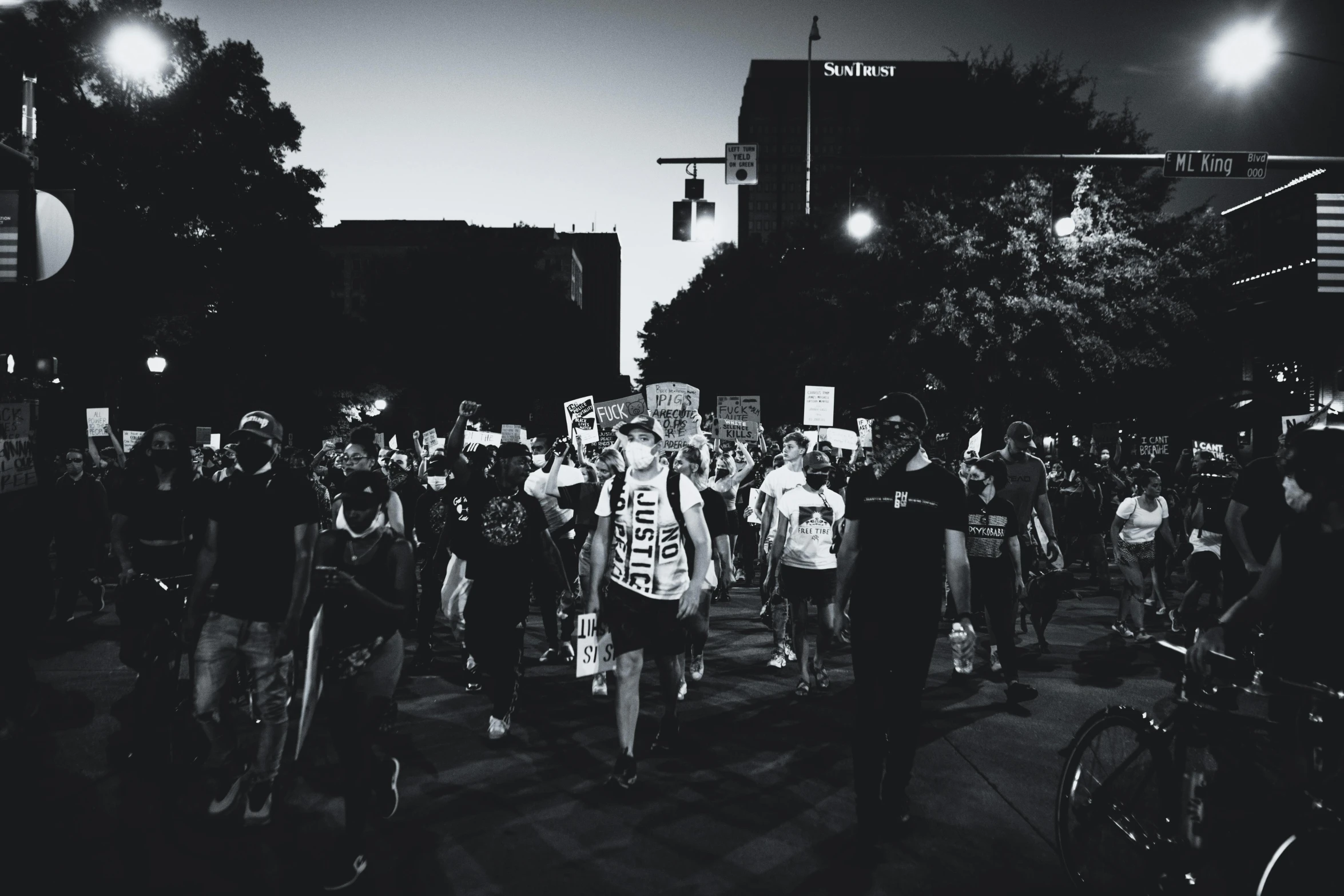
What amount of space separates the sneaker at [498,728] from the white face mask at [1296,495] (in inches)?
189

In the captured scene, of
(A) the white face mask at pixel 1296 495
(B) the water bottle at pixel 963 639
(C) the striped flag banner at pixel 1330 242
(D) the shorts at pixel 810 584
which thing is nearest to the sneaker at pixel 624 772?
(B) the water bottle at pixel 963 639

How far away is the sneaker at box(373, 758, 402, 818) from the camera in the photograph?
496 centimetres

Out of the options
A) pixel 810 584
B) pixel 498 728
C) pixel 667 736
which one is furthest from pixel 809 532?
pixel 498 728

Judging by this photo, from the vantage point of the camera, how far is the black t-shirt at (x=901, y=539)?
4.85m

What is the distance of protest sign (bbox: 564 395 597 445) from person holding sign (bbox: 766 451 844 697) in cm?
860

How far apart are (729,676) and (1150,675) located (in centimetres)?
401

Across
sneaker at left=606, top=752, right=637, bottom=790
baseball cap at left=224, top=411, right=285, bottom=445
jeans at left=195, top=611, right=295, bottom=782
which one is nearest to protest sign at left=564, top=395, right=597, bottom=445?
baseball cap at left=224, top=411, right=285, bottom=445

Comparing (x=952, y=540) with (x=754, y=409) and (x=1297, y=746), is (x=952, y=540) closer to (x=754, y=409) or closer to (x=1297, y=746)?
(x=1297, y=746)

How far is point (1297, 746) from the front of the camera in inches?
143

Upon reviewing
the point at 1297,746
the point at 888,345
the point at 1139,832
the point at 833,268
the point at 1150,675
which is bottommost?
the point at 1150,675

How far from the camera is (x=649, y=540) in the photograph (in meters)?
5.84

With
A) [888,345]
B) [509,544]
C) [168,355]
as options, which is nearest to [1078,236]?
[888,345]

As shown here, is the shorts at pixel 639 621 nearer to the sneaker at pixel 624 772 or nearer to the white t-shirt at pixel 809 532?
the sneaker at pixel 624 772

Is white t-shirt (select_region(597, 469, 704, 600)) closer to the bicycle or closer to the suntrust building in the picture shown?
the bicycle
